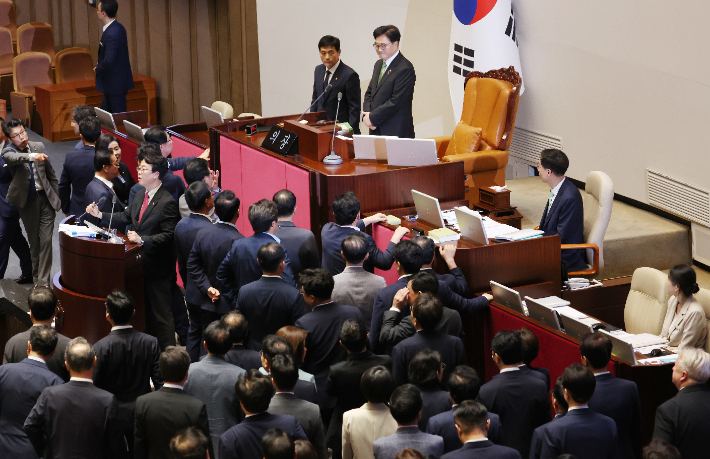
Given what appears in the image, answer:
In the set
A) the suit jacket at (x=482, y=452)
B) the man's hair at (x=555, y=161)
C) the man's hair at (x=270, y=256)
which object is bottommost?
the suit jacket at (x=482, y=452)

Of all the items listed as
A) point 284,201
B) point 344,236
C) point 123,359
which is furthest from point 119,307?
point 344,236

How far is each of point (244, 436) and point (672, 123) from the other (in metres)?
4.41

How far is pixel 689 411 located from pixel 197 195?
9.24 ft

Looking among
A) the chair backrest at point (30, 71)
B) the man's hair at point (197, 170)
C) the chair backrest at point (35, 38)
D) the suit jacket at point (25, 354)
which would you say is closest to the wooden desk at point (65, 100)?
the chair backrest at point (30, 71)

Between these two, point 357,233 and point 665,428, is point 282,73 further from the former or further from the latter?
point 665,428

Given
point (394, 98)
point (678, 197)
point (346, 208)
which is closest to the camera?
point (346, 208)

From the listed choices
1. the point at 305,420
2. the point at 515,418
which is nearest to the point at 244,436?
the point at 305,420

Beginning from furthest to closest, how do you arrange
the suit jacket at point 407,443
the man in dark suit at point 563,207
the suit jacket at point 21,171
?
the suit jacket at point 21,171 < the man in dark suit at point 563,207 < the suit jacket at point 407,443

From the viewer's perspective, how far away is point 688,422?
3.44 m

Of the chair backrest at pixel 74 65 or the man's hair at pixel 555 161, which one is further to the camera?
the chair backrest at pixel 74 65

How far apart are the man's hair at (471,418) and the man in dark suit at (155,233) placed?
2.76 m

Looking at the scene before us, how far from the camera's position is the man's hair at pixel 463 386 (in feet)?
10.9

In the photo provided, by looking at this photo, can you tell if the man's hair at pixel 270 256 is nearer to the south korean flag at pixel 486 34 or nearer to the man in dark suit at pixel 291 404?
the man in dark suit at pixel 291 404

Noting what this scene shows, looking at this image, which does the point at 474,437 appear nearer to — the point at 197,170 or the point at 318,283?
the point at 318,283
